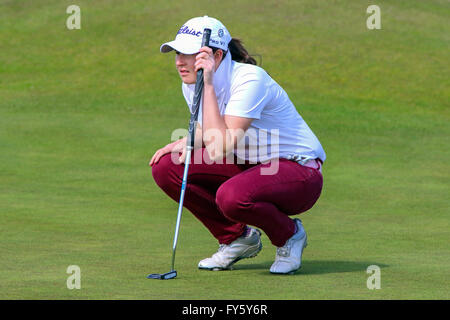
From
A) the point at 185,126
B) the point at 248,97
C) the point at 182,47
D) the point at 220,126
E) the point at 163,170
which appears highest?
the point at 182,47

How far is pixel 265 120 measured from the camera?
5375mm

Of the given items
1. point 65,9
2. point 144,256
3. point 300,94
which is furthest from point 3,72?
point 144,256

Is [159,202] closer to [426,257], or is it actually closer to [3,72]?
[426,257]

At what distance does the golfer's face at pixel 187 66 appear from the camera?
5297 mm

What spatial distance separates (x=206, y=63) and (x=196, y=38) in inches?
7.9

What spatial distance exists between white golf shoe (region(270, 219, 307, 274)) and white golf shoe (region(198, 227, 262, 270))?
0.98 ft

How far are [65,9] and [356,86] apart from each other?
8.67m

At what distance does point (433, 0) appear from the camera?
24.4 metres

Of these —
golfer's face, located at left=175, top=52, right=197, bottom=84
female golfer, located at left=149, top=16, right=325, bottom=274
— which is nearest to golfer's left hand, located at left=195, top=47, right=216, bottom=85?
female golfer, located at left=149, top=16, right=325, bottom=274

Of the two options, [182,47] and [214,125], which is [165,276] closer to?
[214,125]

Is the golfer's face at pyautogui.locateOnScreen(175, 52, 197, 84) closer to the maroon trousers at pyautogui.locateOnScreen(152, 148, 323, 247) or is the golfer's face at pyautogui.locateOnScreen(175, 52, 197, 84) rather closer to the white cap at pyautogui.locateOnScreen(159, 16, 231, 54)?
the white cap at pyautogui.locateOnScreen(159, 16, 231, 54)

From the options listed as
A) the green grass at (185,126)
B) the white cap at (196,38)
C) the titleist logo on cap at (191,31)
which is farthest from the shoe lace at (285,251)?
the titleist logo on cap at (191,31)

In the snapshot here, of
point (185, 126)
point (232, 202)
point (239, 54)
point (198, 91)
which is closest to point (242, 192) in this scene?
point (232, 202)

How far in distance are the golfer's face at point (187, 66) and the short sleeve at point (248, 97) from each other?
0.93 ft
